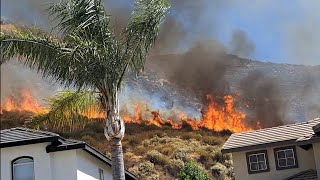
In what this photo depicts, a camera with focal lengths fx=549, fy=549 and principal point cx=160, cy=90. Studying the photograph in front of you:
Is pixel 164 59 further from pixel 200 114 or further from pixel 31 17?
pixel 31 17

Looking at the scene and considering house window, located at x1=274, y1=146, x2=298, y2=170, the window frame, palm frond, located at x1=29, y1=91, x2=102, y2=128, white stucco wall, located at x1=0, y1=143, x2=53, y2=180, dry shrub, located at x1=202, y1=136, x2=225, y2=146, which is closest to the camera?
palm frond, located at x1=29, y1=91, x2=102, y2=128

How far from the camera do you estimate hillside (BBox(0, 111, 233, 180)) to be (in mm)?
40000

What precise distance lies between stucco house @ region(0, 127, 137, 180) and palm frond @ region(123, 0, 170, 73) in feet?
14.0

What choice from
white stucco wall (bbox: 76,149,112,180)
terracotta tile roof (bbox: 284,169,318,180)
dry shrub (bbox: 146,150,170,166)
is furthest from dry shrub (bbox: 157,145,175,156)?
terracotta tile roof (bbox: 284,169,318,180)

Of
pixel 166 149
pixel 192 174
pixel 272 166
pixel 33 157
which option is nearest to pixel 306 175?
pixel 272 166

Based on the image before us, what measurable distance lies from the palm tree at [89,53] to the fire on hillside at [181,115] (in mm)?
33175

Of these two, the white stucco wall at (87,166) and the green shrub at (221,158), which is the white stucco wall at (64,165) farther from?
the green shrub at (221,158)

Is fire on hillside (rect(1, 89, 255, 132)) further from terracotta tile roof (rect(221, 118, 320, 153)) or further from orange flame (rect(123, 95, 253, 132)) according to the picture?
terracotta tile roof (rect(221, 118, 320, 153))

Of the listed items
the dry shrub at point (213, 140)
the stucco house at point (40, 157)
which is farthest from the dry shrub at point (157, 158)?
the stucco house at point (40, 157)

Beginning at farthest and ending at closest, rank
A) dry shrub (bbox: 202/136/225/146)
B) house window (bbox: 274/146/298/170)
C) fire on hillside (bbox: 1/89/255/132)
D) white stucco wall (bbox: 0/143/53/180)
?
fire on hillside (bbox: 1/89/255/132), dry shrub (bbox: 202/136/225/146), house window (bbox: 274/146/298/170), white stucco wall (bbox: 0/143/53/180)

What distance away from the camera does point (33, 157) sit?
761 inches

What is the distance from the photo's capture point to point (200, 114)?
172 feet

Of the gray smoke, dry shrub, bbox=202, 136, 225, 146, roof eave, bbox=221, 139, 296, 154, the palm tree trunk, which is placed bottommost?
the palm tree trunk

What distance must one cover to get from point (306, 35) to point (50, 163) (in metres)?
34.9
